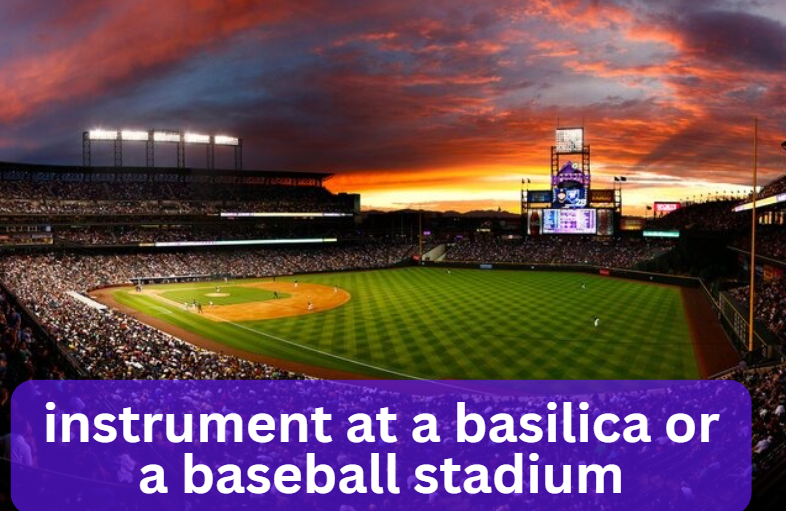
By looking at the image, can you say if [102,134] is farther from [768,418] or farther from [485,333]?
[768,418]

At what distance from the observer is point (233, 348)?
28.8m

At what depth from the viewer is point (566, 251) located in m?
71.5

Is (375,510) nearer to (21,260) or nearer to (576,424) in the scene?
(576,424)

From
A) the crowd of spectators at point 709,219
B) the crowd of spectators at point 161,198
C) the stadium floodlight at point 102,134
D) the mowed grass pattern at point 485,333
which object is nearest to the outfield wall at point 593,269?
the mowed grass pattern at point 485,333

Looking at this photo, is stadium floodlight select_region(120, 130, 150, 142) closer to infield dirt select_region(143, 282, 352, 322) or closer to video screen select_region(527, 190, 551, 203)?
infield dirt select_region(143, 282, 352, 322)

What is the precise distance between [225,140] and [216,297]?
130 ft

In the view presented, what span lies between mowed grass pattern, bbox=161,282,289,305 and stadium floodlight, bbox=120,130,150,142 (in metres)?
27.6

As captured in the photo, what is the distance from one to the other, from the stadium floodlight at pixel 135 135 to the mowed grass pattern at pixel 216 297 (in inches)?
1087

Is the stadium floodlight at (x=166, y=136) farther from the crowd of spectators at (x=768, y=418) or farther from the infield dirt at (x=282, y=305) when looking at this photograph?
the crowd of spectators at (x=768, y=418)

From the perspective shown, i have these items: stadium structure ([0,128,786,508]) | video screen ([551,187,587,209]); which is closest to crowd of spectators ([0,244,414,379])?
stadium structure ([0,128,786,508])

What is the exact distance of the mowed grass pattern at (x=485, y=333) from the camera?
80.9 feet

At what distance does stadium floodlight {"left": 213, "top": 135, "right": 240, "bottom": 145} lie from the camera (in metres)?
78.5

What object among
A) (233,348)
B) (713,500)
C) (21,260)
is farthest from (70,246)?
(713,500)

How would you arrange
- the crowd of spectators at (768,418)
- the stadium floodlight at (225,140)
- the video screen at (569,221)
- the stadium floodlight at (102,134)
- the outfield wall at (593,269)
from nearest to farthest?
the crowd of spectators at (768,418) < the outfield wall at (593,269) < the video screen at (569,221) < the stadium floodlight at (102,134) < the stadium floodlight at (225,140)
